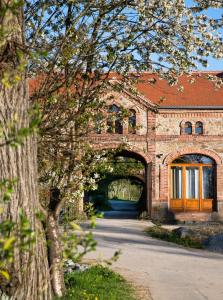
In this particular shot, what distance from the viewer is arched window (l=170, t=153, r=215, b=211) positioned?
29906 millimetres

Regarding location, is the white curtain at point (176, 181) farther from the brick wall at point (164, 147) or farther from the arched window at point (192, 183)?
the brick wall at point (164, 147)

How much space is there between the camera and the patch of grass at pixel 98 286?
813 centimetres

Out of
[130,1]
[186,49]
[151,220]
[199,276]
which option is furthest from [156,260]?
[151,220]

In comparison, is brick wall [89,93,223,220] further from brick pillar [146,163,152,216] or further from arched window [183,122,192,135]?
arched window [183,122,192,135]

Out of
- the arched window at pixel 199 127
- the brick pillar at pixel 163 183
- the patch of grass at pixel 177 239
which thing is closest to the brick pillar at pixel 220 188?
the arched window at pixel 199 127

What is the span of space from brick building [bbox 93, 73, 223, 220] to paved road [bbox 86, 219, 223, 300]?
10367 mm

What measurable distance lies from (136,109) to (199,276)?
1868cm

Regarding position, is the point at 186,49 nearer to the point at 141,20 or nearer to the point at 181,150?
the point at 141,20

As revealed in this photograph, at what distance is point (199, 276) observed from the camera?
35.8ft

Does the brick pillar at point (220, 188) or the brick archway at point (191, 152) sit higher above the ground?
the brick archway at point (191, 152)

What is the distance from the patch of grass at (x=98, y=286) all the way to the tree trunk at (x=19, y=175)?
2.82 m

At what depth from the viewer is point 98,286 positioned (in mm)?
9094

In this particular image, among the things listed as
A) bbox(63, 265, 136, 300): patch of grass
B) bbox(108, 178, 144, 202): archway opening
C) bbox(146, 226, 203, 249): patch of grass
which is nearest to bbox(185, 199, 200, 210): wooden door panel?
bbox(146, 226, 203, 249): patch of grass

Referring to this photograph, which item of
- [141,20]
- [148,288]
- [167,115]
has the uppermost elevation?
[167,115]
